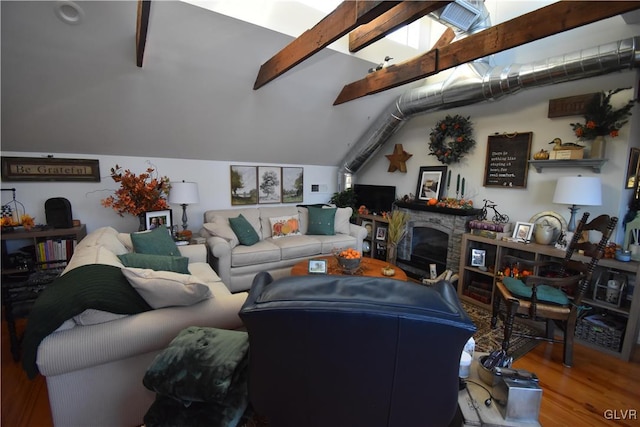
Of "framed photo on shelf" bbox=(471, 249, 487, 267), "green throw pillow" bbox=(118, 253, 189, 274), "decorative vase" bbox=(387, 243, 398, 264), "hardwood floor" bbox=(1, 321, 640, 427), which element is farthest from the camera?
"decorative vase" bbox=(387, 243, 398, 264)

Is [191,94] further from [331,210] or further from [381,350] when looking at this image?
[381,350]

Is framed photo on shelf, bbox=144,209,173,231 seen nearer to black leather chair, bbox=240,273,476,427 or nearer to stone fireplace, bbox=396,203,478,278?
black leather chair, bbox=240,273,476,427

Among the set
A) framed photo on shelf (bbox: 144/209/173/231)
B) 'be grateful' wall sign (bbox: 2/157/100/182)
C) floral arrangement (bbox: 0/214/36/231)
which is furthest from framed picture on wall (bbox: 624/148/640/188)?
floral arrangement (bbox: 0/214/36/231)

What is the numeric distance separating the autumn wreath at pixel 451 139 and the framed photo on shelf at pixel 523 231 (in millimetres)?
1126

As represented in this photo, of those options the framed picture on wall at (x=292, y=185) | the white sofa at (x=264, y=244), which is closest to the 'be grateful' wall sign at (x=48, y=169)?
the white sofa at (x=264, y=244)

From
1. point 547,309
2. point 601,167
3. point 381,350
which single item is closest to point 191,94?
point 381,350

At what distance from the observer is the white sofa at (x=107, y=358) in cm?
126

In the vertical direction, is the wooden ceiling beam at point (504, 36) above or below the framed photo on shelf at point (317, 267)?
above

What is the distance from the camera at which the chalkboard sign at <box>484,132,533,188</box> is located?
119 inches

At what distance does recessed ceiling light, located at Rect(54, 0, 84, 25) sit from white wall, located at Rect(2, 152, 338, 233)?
1.65 m

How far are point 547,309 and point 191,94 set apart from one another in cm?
387

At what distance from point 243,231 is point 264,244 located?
310 millimetres

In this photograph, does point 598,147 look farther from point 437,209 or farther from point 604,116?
point 437,209

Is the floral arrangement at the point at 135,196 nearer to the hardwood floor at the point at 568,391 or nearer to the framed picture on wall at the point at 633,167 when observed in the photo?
the hardwood floor at the point at 568,391
